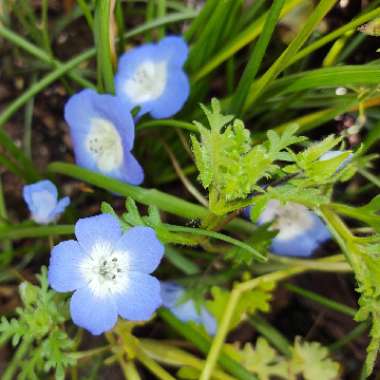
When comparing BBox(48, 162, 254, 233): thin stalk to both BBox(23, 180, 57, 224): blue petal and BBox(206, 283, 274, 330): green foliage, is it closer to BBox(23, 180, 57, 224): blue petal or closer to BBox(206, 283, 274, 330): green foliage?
BBox(23, 180, 57, 224): blue petal

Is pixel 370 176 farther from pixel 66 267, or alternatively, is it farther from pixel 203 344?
pixel 66 267

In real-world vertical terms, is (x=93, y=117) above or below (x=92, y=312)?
above

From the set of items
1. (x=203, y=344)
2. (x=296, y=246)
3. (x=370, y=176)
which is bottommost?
(x=203, y=344)

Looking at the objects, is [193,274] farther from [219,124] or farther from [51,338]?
[219,124]

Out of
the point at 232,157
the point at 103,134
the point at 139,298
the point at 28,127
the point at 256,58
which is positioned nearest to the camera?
the point at 232,157

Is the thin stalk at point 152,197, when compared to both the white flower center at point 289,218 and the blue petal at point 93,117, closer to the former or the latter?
the blue petal at point 93,117

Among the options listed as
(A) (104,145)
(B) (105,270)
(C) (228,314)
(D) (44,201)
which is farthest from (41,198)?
(C) (228,314)

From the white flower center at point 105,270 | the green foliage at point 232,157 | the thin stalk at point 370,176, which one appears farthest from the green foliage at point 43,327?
the thin stalk at point 370,176

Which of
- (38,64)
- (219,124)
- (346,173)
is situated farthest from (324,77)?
(38,64)
